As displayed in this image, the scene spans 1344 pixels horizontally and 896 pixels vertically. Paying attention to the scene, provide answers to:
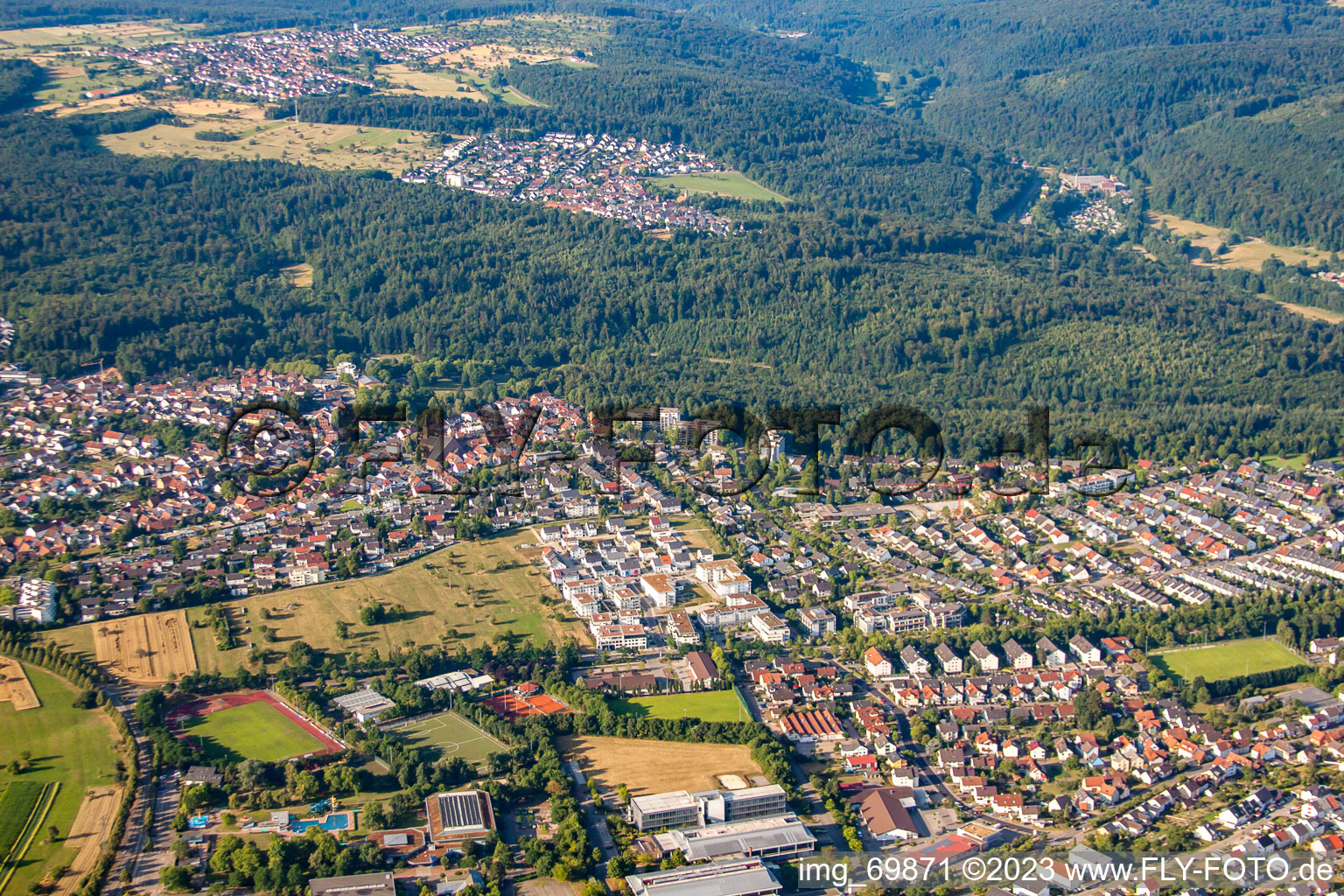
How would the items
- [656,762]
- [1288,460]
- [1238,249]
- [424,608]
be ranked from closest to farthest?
1. [656,762]
2. [424,608]
3. [1288,460]
4. [1238,249]

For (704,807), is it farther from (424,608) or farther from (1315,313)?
(1315,313)

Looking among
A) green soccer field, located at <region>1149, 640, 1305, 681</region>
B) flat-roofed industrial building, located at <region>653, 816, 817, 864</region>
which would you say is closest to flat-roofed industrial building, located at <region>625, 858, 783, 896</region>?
flat-roofed industrial building, located at <region>653, 816, 817, 864</region>

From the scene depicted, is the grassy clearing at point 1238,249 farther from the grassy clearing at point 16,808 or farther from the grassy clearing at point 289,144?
the grassy clearing at point 16,808

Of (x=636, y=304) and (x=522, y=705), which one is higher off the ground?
(x=636, y=304)

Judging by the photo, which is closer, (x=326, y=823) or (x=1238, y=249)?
(x=326, y=823)

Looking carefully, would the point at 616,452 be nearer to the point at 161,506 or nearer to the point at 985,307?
the point at 161,506

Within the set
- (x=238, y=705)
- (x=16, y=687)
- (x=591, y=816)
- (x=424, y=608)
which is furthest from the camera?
(x=424, y=608)

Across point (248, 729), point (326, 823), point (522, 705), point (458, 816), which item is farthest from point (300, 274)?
point (458, 816)
